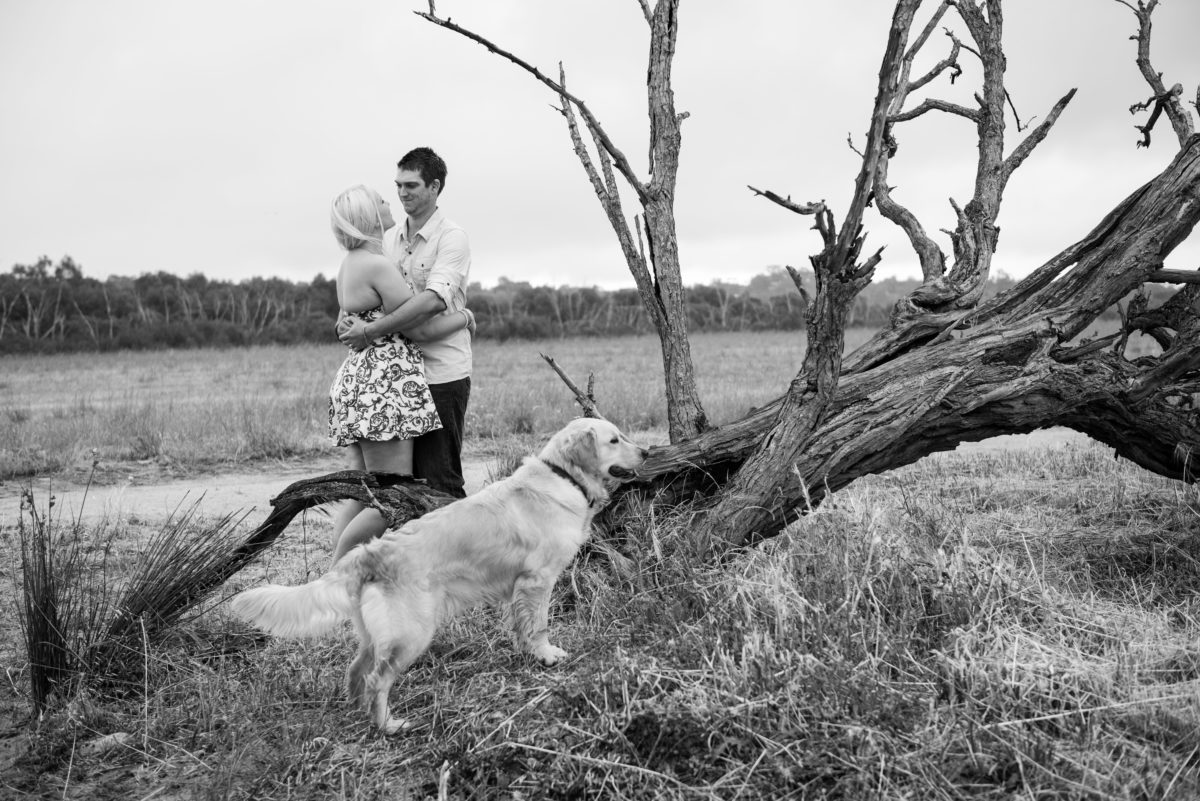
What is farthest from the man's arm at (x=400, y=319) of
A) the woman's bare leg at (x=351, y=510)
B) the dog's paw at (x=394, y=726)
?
the dog's paw at (x=394, y=726)

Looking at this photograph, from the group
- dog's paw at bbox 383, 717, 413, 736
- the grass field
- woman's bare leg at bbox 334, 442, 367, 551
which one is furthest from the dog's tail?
woman's bare leg at bbox 334, 442, 367, 551

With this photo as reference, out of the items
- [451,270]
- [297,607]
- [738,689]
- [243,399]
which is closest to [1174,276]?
[738,689]

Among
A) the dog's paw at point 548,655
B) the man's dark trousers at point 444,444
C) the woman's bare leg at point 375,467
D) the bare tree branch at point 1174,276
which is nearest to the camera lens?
the dog's paw at point 548,655

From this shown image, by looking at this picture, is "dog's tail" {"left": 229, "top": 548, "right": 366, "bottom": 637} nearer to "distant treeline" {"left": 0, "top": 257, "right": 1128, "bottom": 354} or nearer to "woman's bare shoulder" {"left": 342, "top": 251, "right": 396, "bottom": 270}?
"woman's bare shoulder" {"left": 342, "top": 251, "right": 396, "bottom": 270}

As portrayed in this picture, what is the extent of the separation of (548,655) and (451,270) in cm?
191

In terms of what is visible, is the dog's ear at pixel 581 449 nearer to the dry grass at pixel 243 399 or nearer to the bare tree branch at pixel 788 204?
the bare tree branch at pixel 788 204

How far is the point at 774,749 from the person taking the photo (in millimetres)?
3123

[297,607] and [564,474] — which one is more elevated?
[564,474]

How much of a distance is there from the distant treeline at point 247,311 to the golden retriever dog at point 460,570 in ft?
111

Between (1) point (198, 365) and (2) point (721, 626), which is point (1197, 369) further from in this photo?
(1) point (198, 365)

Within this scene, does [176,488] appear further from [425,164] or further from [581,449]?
[581,449]

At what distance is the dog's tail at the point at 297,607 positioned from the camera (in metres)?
3.64

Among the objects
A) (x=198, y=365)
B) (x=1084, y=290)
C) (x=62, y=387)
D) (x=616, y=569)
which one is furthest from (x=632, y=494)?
(x=198, y=365)

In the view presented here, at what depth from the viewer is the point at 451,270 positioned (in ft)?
15.8
